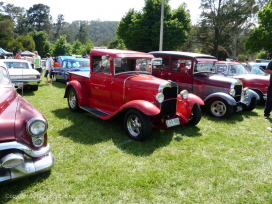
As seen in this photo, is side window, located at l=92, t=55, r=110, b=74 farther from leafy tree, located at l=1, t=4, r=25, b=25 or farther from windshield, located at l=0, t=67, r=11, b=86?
leafy tree, located at l=1, t=4, r=25, b=25

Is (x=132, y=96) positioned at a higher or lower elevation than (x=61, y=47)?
lower

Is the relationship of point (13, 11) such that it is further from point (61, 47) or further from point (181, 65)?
point (181, 65)

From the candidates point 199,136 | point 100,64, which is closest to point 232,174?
point 199,136

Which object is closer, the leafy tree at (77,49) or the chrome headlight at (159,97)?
the chrome headlight at (159,97)

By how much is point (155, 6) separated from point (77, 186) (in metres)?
25.8

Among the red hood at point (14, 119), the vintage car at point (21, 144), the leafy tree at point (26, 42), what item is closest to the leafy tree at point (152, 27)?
the red hood at point (14, 119)

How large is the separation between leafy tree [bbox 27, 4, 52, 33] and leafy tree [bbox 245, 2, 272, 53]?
3427 inches

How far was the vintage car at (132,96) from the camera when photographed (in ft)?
15.8

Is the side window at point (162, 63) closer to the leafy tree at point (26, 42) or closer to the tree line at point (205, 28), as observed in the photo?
the tree line at point (205, 28)

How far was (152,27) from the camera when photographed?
24766mm

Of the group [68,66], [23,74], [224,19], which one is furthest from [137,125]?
[224,19]

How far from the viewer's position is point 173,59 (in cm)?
773

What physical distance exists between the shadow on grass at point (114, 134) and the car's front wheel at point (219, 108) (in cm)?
143

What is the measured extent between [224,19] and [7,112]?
31.4 metres
